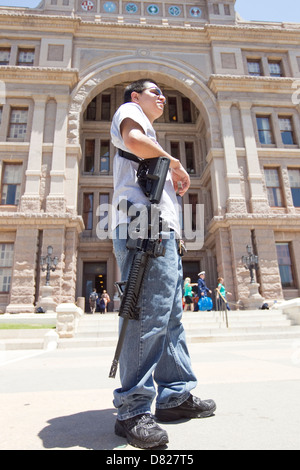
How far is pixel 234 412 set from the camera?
1.81 meters

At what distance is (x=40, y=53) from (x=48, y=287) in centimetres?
1375

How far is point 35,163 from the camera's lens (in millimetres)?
16484

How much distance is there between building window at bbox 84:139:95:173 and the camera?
897 inches

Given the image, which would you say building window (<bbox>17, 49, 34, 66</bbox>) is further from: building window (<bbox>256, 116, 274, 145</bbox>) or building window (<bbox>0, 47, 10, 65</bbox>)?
building window (<bbox>256, 116, 274, 145</bbox>)

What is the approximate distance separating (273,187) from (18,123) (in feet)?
47.8

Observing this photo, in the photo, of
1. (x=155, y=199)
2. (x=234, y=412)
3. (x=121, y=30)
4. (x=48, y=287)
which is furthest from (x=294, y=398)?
(x=121, y=30)

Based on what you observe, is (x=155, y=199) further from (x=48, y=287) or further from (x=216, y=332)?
(x=48, y=287)

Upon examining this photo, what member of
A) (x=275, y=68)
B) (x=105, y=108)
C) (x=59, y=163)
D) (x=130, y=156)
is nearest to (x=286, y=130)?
(x=275, y=68)

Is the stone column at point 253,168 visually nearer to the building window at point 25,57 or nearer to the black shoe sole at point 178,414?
the building window at point 25,57

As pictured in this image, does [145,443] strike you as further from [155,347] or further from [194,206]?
[194,206]

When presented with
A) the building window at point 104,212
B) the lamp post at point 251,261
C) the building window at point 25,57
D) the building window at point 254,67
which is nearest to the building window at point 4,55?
the building window at point 25,57

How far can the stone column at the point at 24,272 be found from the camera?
1429cm

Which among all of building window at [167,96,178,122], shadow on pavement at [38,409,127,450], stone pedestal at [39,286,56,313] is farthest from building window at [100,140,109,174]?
shadow on pavement at [38,409,127,450]
